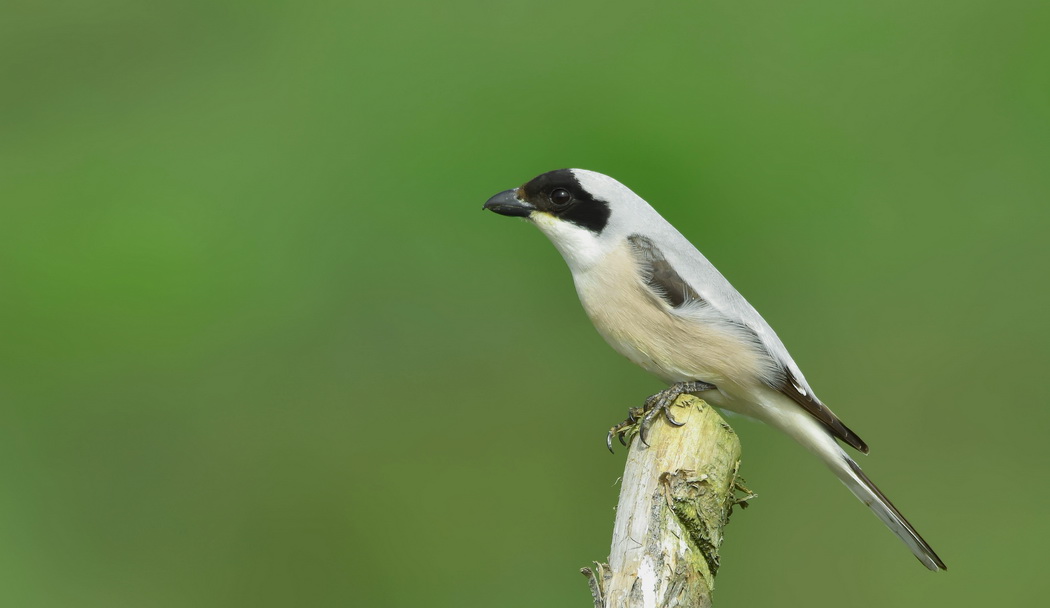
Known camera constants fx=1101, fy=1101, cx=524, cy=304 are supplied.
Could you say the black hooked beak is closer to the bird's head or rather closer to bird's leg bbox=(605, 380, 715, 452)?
the bird's head

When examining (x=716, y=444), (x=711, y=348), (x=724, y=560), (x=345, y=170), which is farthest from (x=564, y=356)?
(x=716, y=444)

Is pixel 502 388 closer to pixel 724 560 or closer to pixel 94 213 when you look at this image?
pixel 724 560

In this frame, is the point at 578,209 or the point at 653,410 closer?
the point at 653,410

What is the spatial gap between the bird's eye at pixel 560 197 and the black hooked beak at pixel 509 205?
0.08m

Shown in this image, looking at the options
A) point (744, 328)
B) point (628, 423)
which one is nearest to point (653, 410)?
point (628, 423)

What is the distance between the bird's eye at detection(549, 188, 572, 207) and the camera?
11.8ft

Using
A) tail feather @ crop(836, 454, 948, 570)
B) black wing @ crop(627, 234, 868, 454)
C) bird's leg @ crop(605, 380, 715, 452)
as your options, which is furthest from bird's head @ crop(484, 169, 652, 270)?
tail feather @ crop(836, 454, 948, 570)

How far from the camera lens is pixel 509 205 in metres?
3.64

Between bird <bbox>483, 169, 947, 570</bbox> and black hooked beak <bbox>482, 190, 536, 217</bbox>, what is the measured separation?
0.18m

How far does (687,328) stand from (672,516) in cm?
87

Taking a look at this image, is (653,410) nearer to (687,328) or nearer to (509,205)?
(687,328)

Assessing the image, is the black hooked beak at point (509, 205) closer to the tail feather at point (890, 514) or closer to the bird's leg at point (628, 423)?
the bird's leg at point (628, 423)

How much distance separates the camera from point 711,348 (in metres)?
3.28

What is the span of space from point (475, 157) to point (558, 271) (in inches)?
47.1
